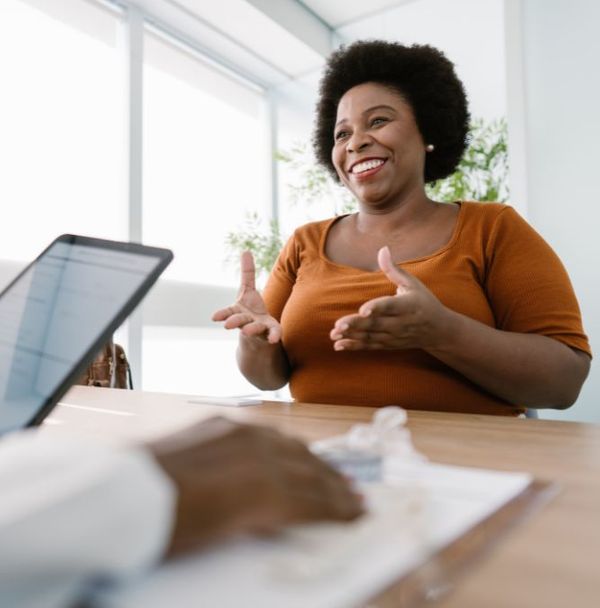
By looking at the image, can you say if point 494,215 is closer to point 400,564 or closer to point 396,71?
point 396,71

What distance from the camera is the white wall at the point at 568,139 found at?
2404 mm

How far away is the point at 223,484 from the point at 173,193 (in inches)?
133

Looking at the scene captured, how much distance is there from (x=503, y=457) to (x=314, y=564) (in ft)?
1.06

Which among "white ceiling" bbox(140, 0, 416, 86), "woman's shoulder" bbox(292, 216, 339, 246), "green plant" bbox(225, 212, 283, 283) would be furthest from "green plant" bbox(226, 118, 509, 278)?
"woman's shoulder" bbox(292, 216, 339, 246)

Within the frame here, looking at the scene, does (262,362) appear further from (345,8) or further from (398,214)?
(345,8)

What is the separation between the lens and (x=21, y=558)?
0.53 feet

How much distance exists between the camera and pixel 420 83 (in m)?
1.35

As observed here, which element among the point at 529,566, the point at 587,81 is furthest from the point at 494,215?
the point at 587,81

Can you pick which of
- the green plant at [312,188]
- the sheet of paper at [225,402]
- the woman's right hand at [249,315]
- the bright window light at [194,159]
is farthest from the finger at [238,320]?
the green plant at [312,188]

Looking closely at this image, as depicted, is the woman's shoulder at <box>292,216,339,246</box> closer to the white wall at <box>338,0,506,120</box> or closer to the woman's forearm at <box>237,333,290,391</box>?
the woman's forearm at <box>237,333,290,391</box>

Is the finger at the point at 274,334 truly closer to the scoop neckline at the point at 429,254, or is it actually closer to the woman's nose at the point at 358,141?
the scoop neckline at the point at 429,254

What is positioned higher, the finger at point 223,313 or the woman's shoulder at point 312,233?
the woman's shoulder at point 312,233

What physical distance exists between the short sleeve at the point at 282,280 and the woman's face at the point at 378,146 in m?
0.20

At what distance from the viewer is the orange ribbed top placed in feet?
3.20
